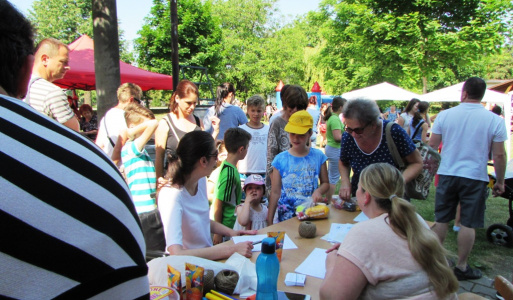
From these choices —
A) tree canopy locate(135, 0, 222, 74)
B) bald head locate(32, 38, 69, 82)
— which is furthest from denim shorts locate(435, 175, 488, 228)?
tree canopy locate(135, 0, 222, 74)

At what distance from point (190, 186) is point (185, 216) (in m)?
0.21

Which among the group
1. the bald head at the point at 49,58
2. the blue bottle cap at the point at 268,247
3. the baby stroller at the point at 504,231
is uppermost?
the bald head at the point at 49,58

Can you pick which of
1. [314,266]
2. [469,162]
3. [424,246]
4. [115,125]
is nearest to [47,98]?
[115,125]

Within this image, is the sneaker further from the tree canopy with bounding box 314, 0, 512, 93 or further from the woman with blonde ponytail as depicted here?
the tree canopy with bounding box 314, 0, 512, 93

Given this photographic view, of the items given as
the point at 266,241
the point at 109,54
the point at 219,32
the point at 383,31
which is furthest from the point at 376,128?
the point at 219,32

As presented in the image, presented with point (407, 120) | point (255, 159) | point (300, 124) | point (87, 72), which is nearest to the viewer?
point (300, 124)

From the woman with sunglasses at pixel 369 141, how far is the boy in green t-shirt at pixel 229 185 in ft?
3.10

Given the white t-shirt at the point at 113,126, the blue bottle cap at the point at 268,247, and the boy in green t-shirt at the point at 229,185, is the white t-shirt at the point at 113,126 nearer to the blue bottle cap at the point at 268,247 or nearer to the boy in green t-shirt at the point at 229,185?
the boy in green t-shirt at the point at 229,185

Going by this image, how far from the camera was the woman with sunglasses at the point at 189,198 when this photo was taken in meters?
2.11

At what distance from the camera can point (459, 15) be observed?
1798 cm

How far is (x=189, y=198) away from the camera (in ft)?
7.55

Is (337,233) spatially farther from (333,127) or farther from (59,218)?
(333,127)

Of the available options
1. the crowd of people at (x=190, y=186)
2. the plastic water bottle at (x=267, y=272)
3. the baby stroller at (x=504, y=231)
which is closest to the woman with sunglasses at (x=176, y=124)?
the crowd of people at (x=190, y=186)

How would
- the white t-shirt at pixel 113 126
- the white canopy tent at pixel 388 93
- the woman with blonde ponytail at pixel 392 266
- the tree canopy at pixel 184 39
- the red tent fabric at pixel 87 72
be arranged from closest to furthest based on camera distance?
the woman with blonde ponytail at pixel 392 266
the white t-shirt at pixel 113 126
the red tent fabric at pixel 87 72
the white canopy tent at pixel 388 93
the tree canopy at pixel 184 39
